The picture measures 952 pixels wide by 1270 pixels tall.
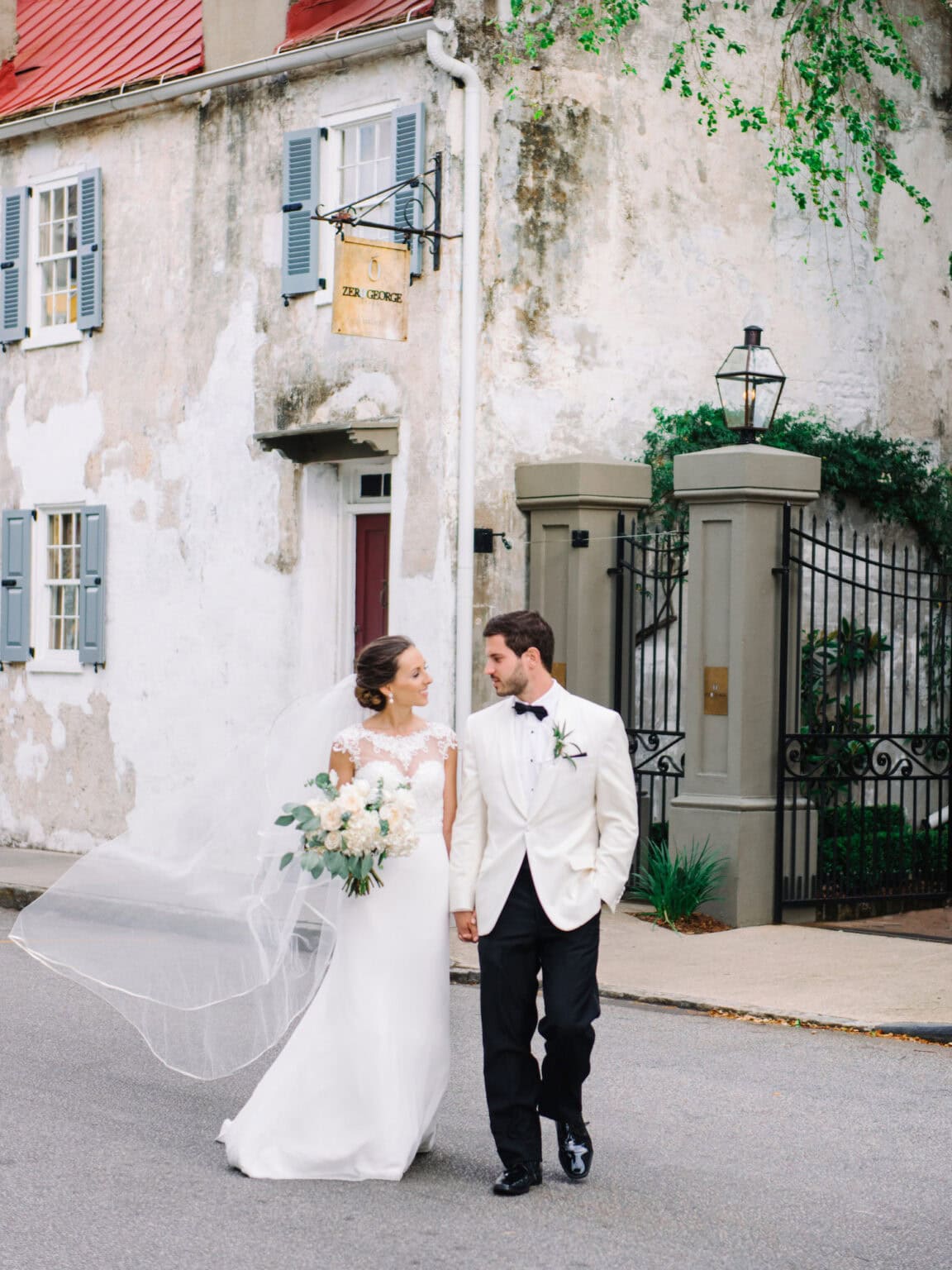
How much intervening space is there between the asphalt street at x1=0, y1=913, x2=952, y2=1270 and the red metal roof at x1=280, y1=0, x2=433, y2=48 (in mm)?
8331

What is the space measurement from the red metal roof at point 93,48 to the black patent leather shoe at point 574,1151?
11.7 meters

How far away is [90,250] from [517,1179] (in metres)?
12.3

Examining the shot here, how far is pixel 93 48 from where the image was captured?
17.4 meters

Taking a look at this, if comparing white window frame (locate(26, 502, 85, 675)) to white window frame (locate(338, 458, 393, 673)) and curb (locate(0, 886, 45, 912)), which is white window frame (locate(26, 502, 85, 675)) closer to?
white window frame (locate(338, 458, 393, 673))

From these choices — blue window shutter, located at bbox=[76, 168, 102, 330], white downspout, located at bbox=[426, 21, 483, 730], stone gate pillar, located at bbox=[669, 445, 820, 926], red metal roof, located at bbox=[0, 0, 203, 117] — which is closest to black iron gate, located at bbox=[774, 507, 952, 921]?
stone gate pillar, located at bbox=[669, 445, 820, 926]

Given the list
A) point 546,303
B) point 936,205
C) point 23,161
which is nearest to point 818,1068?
point 546,303

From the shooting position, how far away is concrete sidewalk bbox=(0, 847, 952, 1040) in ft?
30.3

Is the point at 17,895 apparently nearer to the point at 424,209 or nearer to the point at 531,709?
the point at 424,209

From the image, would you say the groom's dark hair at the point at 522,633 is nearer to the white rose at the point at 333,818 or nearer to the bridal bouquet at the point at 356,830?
the bridal bouquet at the point at 356,830

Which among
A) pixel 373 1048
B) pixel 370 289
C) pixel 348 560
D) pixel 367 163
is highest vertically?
pixel 367 163

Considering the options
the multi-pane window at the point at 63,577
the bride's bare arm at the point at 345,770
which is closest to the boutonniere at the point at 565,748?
the bride's bare arm at the point at 345,770

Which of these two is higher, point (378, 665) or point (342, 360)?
point (342, 360)

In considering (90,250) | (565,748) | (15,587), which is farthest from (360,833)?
(15,587)

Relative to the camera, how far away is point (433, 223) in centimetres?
1352
